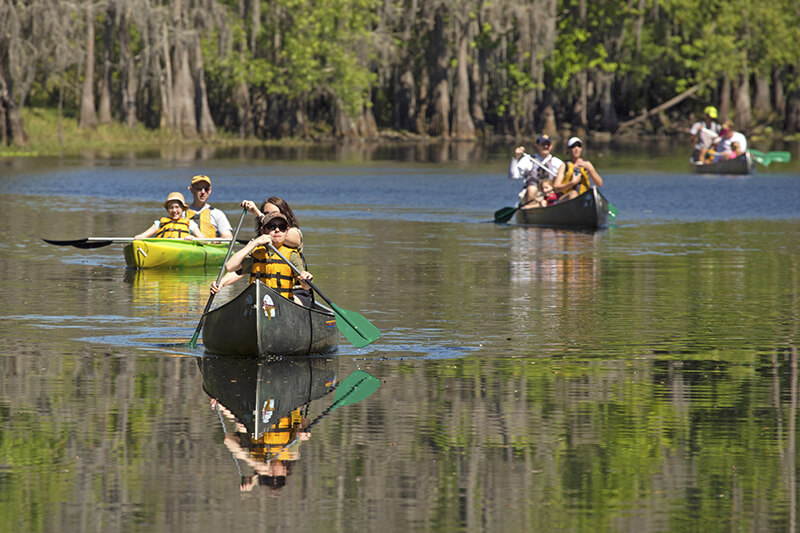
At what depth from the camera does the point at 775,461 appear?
877 centimetres

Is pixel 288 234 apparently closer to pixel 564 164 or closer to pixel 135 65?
pixel 564 164

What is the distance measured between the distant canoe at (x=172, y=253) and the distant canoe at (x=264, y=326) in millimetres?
7304

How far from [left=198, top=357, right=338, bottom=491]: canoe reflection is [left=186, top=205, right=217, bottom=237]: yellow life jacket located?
7.63 meters

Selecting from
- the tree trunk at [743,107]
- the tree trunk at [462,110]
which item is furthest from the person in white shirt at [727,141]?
the tree trunk at [743,107]

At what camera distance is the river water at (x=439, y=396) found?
7773 mm

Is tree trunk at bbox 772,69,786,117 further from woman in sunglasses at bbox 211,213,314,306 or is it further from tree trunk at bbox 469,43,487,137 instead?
woman in sunglasses at bbox 211,213,314,306

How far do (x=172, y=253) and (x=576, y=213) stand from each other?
27.9ft

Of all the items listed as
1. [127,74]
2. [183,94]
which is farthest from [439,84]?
[127,74]

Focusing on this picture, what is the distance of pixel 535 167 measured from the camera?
87.2ft

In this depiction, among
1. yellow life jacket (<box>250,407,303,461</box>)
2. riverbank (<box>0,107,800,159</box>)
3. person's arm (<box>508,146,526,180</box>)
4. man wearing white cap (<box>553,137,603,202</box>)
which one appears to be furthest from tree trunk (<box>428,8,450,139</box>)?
yellow life jacket (<box>250,407,303,461</box>)

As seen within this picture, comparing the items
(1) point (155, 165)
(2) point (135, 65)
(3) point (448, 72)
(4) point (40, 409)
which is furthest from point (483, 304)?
(3) point (448, 72)

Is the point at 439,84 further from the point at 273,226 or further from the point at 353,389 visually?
the point at 353,389

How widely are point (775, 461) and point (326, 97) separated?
67.6 metres

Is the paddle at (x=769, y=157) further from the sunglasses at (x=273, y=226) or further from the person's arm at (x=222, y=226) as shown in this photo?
the sunglasses at (x=273, y=226)
